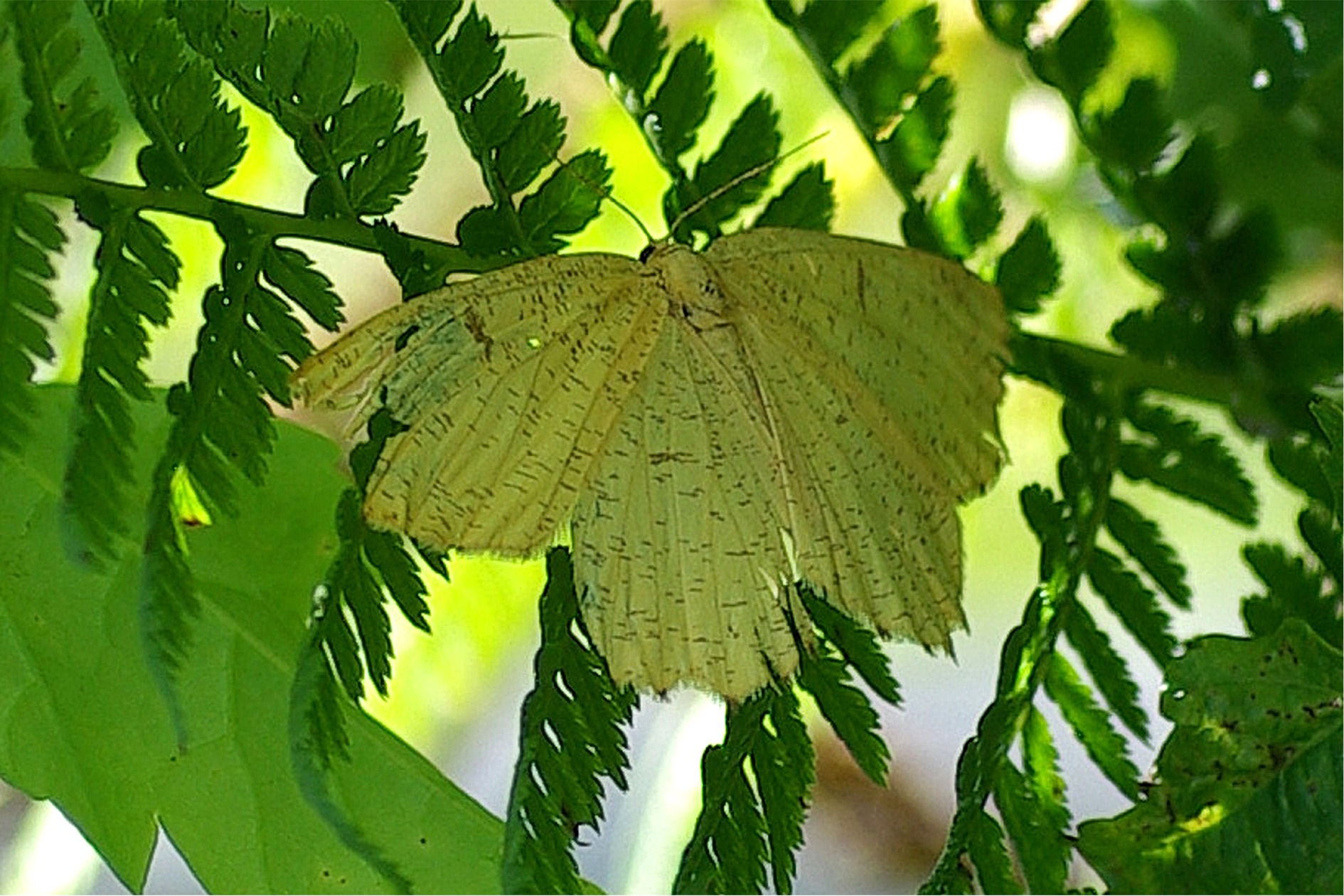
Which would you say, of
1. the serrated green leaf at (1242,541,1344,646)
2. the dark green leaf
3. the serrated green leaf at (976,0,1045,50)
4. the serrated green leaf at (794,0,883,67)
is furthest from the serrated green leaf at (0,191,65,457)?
the serrated green leaf at (1242,541,1344,646)

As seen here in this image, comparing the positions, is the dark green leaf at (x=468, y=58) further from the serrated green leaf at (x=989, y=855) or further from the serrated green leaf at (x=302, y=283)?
the serrated green leaf at (x=989, y=855)

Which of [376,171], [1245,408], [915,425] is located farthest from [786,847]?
[1245,408]

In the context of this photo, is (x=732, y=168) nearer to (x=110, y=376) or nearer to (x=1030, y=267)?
(x=1030, y=267)

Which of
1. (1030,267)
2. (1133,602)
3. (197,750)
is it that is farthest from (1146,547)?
(197,750)

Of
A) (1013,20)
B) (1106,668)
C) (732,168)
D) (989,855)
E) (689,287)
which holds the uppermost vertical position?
(1013,20)

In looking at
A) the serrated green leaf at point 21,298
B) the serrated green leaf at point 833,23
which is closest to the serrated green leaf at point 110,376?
the serrated green leaf at point 21,298

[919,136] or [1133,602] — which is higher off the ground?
[919,136]

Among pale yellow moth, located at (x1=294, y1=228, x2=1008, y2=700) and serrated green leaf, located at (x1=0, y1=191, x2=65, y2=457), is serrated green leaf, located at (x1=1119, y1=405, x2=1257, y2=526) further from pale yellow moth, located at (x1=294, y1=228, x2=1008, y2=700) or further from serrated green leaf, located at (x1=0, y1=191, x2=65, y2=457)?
serrated green leaf, located at (x1=0, y1=191, x2=65, y2=457)
